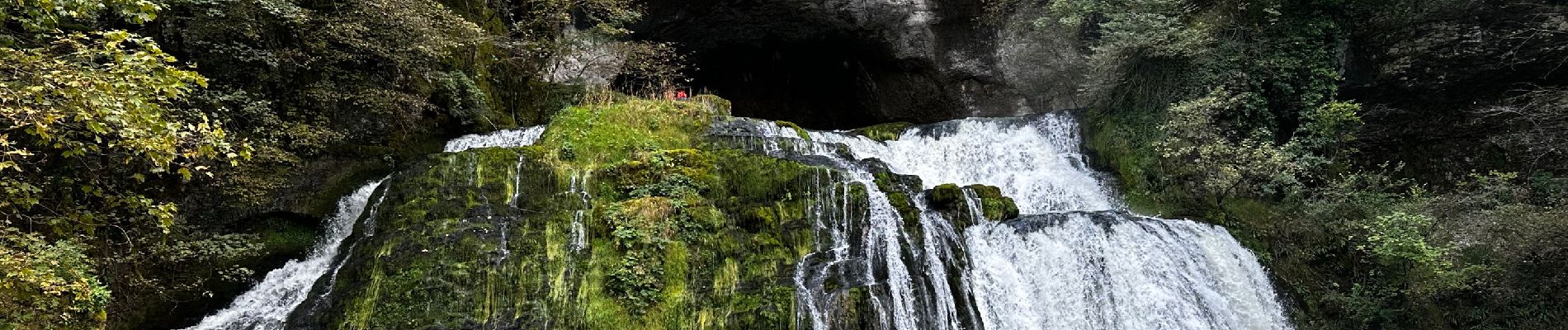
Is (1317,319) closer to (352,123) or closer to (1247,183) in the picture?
(1247,183)

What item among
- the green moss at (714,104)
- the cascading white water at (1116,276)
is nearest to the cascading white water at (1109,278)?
the cascading white water at (1116,276)

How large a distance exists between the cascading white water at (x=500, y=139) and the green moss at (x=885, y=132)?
572 cm

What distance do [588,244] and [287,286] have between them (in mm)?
3476

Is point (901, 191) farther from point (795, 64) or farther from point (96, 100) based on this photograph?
point (795, 64)

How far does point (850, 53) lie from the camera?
18.8m

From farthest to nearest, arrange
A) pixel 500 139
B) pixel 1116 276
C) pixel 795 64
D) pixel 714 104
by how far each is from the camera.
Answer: pixel 795 64, pixel 714 104, pixel 500 139, pixel 1116 276

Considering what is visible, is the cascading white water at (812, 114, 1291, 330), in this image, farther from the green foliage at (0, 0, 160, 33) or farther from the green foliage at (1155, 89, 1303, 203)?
the green foliage at (0, 0, 160, 33)

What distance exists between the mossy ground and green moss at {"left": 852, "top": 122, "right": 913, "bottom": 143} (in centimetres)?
533

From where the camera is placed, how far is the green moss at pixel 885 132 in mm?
13883

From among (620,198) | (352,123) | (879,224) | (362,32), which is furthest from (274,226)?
(879,224)

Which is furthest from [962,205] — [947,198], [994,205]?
[994,205]

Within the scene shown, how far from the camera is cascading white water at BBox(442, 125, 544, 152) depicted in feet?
35.2

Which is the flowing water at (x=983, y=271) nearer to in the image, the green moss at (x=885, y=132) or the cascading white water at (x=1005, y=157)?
the cascading white water at (x=1005, y=157)

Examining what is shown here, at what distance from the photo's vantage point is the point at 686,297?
301 inches
